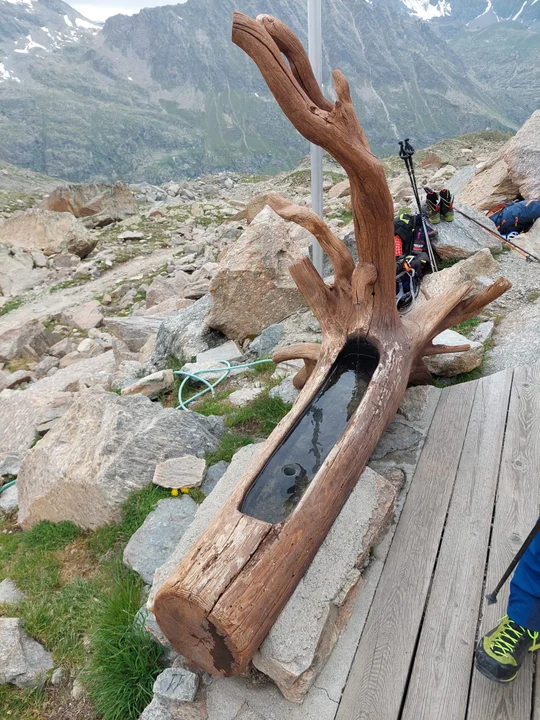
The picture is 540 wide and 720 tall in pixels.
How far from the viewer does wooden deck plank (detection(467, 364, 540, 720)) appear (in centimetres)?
208

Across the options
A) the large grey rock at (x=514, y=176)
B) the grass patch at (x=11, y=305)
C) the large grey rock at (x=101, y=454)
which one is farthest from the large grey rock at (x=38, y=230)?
the large grey rock at (x=101, y=454)

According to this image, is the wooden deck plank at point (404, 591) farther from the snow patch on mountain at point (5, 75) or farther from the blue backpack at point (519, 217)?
the snow patch on mountain at point (5, 75)

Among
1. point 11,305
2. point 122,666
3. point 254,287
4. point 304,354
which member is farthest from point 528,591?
point 11,305

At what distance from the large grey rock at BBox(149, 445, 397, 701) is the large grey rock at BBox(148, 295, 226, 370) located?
364 centimetres

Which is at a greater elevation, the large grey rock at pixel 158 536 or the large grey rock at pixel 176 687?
the large grey rock at pixel 176 687

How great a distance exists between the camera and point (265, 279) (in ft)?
20.9

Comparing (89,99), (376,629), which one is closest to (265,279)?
(376,629)

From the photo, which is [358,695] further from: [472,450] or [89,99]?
[89,99]

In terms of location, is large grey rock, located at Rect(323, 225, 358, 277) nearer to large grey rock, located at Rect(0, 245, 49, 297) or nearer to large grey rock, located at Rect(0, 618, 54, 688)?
large grey rock, located at Rect(0, 618, 54, 688)

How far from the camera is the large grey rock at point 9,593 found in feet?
11.4

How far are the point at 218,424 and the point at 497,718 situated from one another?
3.05 metres

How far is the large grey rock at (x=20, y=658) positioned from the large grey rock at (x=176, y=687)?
1.13 metres

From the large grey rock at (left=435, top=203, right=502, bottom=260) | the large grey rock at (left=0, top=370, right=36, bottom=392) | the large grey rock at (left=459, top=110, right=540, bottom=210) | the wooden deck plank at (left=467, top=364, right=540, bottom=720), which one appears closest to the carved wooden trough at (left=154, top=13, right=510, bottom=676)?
the wooden deck plank at (left=467, top=364, right=540, bottom=720)

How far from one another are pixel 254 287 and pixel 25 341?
683 cm
